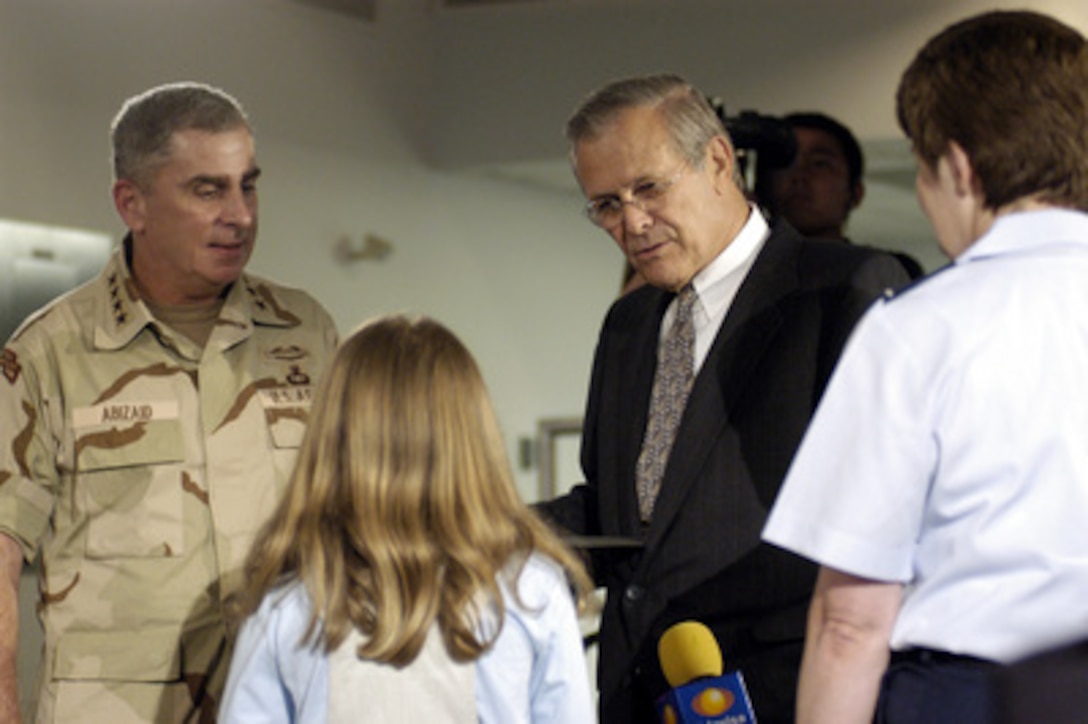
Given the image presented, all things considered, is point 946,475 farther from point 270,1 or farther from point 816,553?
point 270,1

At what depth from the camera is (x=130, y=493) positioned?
262cm

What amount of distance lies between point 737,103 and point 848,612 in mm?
4413

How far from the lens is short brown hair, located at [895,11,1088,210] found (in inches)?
67.1

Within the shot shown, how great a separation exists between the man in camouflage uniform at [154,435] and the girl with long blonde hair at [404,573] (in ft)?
1.89

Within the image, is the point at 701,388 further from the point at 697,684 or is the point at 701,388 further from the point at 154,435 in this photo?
the point at 154,435

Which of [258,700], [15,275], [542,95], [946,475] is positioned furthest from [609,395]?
[542,95]

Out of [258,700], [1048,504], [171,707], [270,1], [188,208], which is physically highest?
[270,1]

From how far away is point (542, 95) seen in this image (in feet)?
21.1

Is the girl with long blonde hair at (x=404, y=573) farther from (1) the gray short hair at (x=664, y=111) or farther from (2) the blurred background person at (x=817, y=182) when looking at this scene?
(2) the blurred background person at (x=817, y=182)

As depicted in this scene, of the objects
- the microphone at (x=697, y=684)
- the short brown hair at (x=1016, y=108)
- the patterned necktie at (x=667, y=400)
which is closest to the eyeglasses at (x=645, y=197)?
the patterned necktie at (x=667, y=400)

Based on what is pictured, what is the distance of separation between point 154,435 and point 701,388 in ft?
2.75

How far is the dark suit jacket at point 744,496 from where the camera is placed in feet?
7.92

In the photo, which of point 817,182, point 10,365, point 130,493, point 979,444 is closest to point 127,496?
point 130,493

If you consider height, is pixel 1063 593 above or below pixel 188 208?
below
